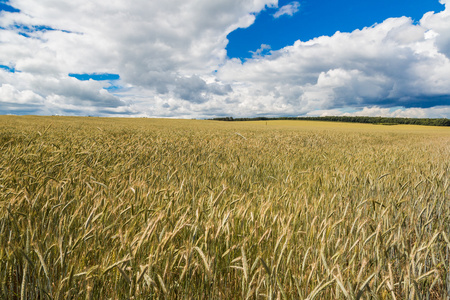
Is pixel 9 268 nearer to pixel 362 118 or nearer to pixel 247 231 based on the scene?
pixel 247 231

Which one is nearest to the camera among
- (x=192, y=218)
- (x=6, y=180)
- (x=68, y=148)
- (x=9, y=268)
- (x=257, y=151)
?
(x=9, y=268)

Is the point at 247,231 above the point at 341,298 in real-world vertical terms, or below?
above

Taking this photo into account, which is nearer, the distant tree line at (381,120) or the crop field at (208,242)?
the crop field at (208,242)

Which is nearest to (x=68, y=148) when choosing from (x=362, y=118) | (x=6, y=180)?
(x=6, y=180)

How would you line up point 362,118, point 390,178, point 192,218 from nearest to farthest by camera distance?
point 192,218 < point 390,178 < point 362,118

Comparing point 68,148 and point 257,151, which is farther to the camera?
point 257,151

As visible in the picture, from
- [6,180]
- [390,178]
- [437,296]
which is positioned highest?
[6,180]

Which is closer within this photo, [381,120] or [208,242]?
[208,242]

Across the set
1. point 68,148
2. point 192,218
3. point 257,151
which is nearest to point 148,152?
point 68,148

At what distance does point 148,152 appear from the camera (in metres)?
4.76

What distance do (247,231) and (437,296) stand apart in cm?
120

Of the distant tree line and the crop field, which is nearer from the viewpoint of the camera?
the crop field

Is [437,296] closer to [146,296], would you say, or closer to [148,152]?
[146,296]

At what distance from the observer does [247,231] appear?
1.60 meters
